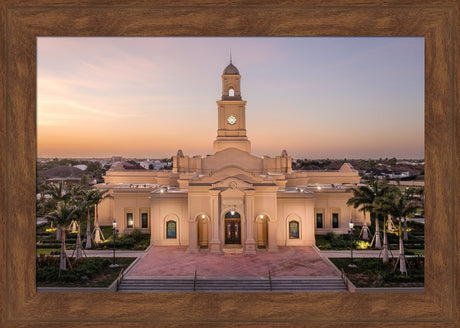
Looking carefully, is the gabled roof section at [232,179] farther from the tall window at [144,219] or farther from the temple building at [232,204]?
the tall window at [144,219]

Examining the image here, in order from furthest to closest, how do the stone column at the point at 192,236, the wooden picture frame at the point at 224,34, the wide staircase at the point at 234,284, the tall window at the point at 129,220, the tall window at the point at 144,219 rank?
the tall window at the point at 144,219, the tall window at the point at 129,220, the stone column at the point at 192,236, the wide staircase at the point at 234,284, the wooden picture frame at the point at 224,34

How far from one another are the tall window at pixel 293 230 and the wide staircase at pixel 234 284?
7586 millimetres

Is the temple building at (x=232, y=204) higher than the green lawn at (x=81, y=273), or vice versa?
the temple building at (x=232, y=204)

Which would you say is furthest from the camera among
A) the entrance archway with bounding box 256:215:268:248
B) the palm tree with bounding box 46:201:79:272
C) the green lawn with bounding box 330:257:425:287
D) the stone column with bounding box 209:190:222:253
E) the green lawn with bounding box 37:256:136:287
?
the entrance archway with bounding box 256:215:268:248

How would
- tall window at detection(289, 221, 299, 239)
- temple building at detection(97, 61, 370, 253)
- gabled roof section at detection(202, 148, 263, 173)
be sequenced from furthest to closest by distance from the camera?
gabled roof section at detection(202, 148, 263, 173)
tall window at detection(289, 221, 299, 239)
temple building at detection(97, 61, 370, 253)

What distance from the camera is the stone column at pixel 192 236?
920 inches

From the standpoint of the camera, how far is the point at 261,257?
867 inches

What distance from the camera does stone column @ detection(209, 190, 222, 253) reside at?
22969 mm

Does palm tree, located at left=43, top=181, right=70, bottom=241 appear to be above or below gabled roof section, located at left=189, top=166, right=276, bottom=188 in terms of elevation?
below

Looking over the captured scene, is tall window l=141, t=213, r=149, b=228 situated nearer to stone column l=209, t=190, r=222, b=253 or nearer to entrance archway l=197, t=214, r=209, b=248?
entrance archway l=197, t=214, r=209, b=248

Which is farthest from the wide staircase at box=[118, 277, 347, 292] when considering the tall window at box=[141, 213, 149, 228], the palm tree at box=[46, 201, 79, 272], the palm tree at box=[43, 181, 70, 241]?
the tall window at box=[141, 213, 149, 228]

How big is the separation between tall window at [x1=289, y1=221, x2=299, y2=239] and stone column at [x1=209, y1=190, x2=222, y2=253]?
256 inches

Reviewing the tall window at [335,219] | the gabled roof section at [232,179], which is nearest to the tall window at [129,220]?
the gabled roof section at [232,179]

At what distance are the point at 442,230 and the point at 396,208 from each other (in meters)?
11.1
